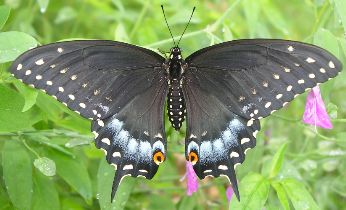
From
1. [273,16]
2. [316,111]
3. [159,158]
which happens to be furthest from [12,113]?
[273,16]

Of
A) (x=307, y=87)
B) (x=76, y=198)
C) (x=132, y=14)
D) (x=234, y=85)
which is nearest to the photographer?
(x=307, y=87)

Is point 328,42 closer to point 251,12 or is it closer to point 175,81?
point 175,81

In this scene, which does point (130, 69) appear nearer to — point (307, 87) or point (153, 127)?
point (153, 127)

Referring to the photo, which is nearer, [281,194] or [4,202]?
[281,194]

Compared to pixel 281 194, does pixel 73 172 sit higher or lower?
higher

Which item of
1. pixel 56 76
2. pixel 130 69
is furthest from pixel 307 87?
pixel 56 76

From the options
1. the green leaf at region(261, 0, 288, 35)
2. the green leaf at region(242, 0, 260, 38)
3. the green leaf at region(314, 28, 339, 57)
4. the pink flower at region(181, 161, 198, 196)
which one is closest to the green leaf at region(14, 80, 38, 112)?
the pink flower at region(181, 161, 198, 196)
